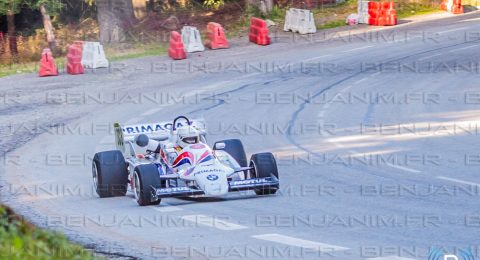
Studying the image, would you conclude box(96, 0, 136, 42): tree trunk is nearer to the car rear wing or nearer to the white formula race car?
the car rear wing

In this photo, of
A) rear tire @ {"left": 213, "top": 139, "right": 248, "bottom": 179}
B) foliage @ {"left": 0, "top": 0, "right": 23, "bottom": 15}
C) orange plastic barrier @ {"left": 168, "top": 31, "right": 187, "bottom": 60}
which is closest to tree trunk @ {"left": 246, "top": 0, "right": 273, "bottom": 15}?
orange plastic barrier @ {"left": 168, "top": 31, "right": 187, "bottom": 60}

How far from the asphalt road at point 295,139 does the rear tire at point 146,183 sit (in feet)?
0.52

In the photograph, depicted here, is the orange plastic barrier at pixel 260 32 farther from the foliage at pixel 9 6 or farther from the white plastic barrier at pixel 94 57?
the foliage at pixel 9 6

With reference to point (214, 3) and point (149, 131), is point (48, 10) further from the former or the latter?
point (149, 131)

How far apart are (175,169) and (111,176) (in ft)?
3.01

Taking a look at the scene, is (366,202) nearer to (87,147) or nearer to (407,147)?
(407,147)

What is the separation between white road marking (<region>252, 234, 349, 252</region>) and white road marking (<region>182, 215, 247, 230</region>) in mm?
585

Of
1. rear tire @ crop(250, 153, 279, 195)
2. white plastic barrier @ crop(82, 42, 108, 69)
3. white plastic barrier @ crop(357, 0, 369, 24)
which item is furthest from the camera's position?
white plastic barrier @ crop(357, 0, 369, 24)

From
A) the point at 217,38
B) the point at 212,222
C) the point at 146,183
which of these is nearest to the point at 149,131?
the point at 146,183

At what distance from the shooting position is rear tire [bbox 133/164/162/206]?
1228 centimetres

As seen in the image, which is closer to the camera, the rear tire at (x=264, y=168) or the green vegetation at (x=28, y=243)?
the green vegetation at (x=28, y=243)

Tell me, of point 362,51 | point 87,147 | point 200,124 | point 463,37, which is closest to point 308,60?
point 362,51

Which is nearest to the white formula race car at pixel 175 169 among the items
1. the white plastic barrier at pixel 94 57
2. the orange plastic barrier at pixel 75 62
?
the orange plastic barrier at pixel 75 62

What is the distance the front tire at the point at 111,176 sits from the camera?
1329 centimetres
